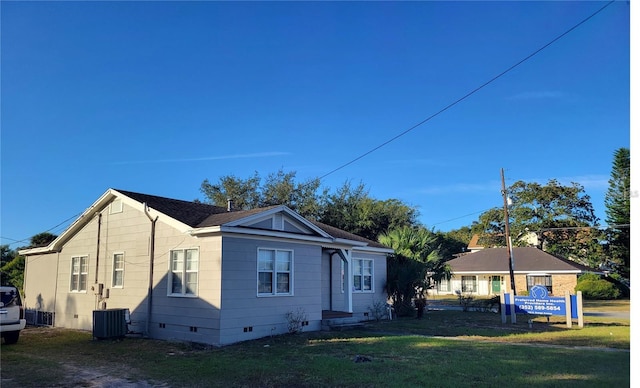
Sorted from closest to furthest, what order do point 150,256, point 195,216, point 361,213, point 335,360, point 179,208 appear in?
point 335,360 < point 150,256 < point 195,216 < point 179,208 < point 361,213

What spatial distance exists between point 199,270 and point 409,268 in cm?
1100

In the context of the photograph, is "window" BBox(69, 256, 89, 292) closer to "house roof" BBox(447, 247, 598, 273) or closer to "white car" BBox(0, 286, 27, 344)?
"white car" BBox(0, 286, 27, 344)

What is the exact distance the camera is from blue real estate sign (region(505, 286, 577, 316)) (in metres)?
18.0

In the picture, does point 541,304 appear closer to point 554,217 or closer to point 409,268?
point 409,268

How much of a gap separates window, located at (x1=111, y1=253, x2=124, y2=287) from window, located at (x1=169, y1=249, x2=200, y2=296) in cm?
323

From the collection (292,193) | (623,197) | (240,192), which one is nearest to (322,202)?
(292,193)

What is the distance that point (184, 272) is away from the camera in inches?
560

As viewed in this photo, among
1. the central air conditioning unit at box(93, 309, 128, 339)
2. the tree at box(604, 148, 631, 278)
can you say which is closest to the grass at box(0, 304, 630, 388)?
the central air conditioning unit at box(93, 309, 128, 339)

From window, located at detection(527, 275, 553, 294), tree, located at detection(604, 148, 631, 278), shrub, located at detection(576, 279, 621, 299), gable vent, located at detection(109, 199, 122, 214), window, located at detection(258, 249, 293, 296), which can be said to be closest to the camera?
tree, located at detection(604, 148, 631, 278)

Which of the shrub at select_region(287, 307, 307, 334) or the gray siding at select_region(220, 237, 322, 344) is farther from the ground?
the gray siding at select_region(220, 237, 322, 344)

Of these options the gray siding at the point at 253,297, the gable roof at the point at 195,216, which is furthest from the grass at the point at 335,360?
the gable roof at the point at 195,216

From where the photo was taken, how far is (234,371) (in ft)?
30.5
